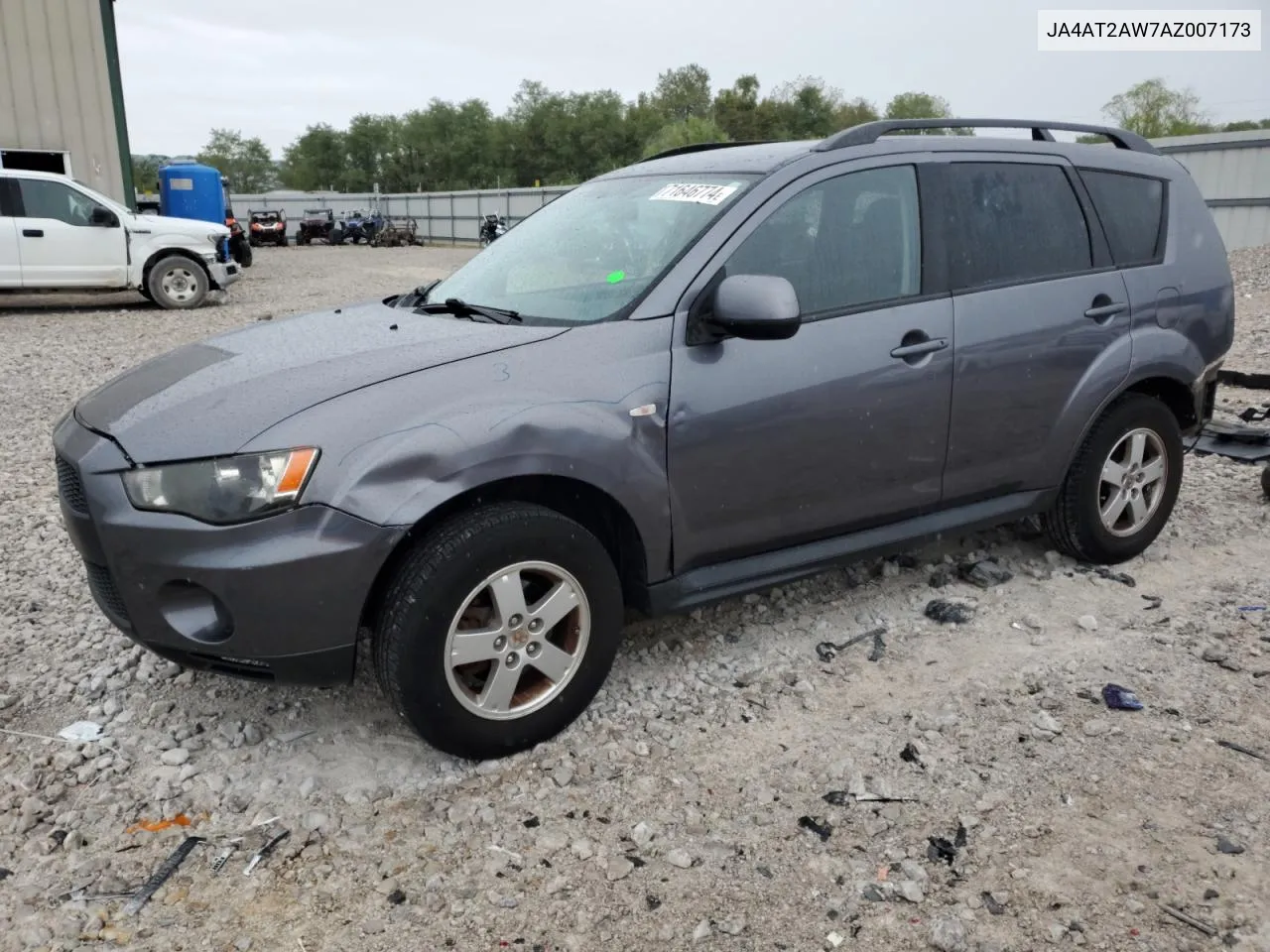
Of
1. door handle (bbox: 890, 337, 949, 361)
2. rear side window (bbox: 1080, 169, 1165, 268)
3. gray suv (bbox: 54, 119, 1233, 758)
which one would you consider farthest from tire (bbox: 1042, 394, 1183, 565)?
door handle (bbox: 890, 337, 949, 361)

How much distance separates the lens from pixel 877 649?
12.5ft

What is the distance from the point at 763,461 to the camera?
3.33m

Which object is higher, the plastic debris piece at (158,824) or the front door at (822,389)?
the front door at (822,389)

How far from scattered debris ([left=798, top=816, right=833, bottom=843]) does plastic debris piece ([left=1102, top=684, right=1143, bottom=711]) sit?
1192 mm

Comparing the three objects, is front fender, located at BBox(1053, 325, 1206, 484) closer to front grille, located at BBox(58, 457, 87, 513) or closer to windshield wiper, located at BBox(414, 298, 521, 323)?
windshield wiper, located at BBox(414, 298, 521, 323)

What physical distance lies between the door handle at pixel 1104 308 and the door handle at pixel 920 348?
0.83m

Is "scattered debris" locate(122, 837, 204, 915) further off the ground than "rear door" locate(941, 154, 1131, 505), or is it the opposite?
"rear door" locate(941, 154, 1131, 505)

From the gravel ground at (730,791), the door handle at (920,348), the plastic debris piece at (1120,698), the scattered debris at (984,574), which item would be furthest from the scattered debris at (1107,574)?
the door handle at (920,348)

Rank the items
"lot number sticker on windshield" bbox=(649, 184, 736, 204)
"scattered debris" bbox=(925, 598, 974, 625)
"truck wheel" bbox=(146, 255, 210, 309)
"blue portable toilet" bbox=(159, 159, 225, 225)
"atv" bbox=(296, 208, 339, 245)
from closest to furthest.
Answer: "lot number sticker on windshield" bbox=(649, 184, 736, 204), "scattered debris" bbox=(925, 598, 974, 625), "truck wheel" bbox=(146, 255, 210, 309), "blue portable toilet" bbox=(159, 159, 225, 225), "atv" bbox=(296, 208, 339, 245)

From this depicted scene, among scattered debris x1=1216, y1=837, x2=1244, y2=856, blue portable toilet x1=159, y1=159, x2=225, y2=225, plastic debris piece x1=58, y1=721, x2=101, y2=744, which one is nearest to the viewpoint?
scattered debris x1=1216, y1=837, x2=1244, y2=856

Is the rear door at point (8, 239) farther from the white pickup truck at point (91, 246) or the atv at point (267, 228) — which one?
the atv at point (267, 228)

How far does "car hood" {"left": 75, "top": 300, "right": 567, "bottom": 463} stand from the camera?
2762 millimetres

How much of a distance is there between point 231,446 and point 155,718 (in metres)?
1.17

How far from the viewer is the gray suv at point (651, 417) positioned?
2.72 metres
